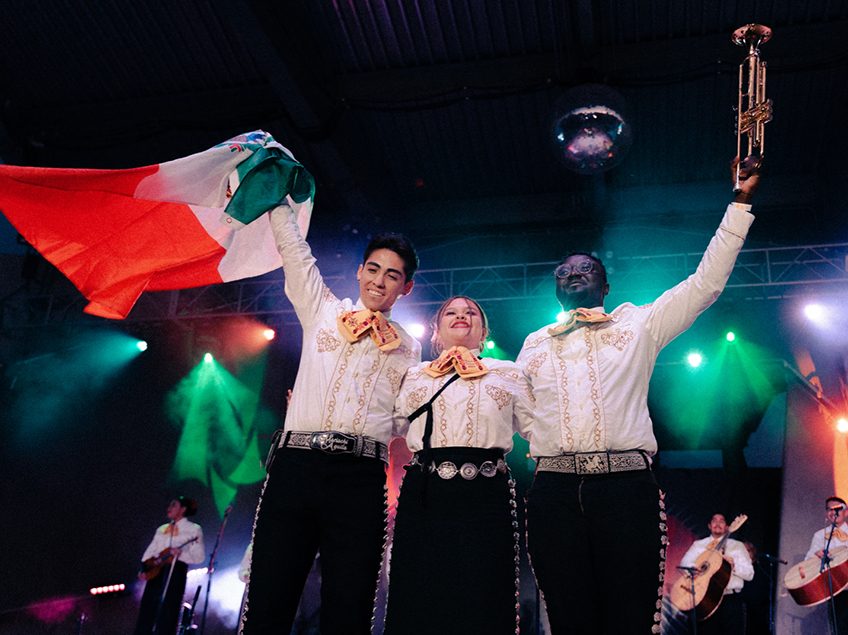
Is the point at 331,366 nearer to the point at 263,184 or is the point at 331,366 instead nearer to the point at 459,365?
the point at 459,365

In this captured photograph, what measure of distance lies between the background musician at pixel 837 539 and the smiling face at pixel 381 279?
5.90 meters

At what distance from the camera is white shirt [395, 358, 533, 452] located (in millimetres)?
2609

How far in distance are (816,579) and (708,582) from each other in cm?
100

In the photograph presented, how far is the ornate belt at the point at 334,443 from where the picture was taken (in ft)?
7.94

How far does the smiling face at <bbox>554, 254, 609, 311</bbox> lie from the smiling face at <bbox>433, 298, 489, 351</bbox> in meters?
0.38

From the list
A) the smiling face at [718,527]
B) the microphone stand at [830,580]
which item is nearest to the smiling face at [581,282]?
the microphone stand at [830,580]

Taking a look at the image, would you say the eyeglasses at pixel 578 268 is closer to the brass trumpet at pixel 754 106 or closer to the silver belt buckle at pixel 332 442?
the brass trumpet at pixel 754 106

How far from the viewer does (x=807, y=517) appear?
8203 millimetres

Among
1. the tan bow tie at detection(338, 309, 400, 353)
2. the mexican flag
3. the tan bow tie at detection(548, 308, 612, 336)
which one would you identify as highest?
the mexican flag

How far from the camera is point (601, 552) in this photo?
231 centimetres

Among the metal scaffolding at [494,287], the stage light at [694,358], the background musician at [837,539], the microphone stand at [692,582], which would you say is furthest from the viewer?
the stage light at [694,358]

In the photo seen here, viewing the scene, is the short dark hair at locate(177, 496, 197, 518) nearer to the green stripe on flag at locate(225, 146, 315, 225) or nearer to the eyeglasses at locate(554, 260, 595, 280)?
the green stripe on flag at locate(225, 146, 315, 225)

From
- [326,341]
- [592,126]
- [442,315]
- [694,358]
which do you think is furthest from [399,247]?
[694,358]

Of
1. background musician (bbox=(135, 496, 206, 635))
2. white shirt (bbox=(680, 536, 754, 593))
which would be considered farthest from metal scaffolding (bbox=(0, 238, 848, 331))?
white shirt (bbox=(680, 536, 754, 593))
